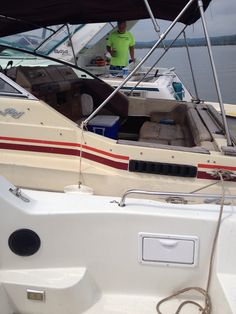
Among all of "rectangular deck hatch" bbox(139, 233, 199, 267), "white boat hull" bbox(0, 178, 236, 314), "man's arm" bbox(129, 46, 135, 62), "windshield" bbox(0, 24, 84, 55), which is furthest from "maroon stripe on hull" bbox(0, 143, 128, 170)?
"man's arm" bbox(129, 46, 135, 62)

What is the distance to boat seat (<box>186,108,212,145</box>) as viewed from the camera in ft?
11.8

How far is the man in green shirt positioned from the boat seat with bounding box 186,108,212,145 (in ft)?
13.7

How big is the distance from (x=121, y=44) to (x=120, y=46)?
0.15ft

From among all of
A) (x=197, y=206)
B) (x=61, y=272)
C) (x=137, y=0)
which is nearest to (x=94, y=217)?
(x=61, y=272)

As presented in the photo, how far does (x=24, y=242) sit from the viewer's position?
85.0 inches

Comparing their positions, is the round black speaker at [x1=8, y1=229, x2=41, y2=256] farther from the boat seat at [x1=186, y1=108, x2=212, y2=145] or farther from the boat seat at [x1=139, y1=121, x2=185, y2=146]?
the boat seat at [x1=139, y1=121, x2=185, y2=146]

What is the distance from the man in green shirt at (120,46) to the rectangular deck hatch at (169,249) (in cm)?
664

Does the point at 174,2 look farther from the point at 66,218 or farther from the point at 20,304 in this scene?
the point at 20,304

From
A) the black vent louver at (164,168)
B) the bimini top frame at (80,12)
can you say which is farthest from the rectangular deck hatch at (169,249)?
the bimini top frame at (80,12)

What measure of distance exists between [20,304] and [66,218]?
0.50 m

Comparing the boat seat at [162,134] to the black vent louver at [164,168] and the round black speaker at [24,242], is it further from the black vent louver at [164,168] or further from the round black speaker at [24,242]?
the round black speaker at [24,242]

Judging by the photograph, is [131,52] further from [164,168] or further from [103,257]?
[103,257]

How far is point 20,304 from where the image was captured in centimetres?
211

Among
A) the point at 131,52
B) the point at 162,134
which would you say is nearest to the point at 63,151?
the point at 162,134
